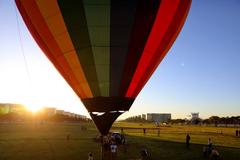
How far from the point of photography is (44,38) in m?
12.3

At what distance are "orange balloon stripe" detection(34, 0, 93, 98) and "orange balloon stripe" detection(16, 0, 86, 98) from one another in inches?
8.6

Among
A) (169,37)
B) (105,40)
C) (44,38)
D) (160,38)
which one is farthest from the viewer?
(169,37)

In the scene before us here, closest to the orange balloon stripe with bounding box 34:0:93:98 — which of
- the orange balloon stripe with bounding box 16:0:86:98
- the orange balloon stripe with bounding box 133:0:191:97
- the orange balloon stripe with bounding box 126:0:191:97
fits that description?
the orange balloon stripe with bounding box 16:0:86:98

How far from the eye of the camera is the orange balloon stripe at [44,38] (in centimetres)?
1173

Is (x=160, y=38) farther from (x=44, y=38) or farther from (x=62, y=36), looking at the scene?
(x=44, y=38)

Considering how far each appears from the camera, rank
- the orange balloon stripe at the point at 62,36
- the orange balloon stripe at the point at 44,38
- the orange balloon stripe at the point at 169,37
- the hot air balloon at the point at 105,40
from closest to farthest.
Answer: the hot air balloon at the point at 105,40 → the orange balloon stripe at the point at 62,36 → the orange balloon stripe at the point at 44,38 → the orange balloon stripe at the point at 169,37

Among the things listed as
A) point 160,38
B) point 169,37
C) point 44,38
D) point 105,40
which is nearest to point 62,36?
point 44,38

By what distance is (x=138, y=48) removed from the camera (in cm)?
1175

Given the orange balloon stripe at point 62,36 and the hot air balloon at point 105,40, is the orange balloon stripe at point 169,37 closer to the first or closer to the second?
the hot air balloon at point 105,40

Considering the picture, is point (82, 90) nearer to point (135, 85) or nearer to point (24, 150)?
point (135, 85)

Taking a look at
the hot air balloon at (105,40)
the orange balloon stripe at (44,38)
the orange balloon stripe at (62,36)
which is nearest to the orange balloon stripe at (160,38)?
the hot air balloon at (105,40)

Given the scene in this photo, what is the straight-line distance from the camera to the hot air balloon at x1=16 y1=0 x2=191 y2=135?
10.9m

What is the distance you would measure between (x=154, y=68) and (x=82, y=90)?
3.42 meters

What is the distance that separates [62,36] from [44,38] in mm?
1141
